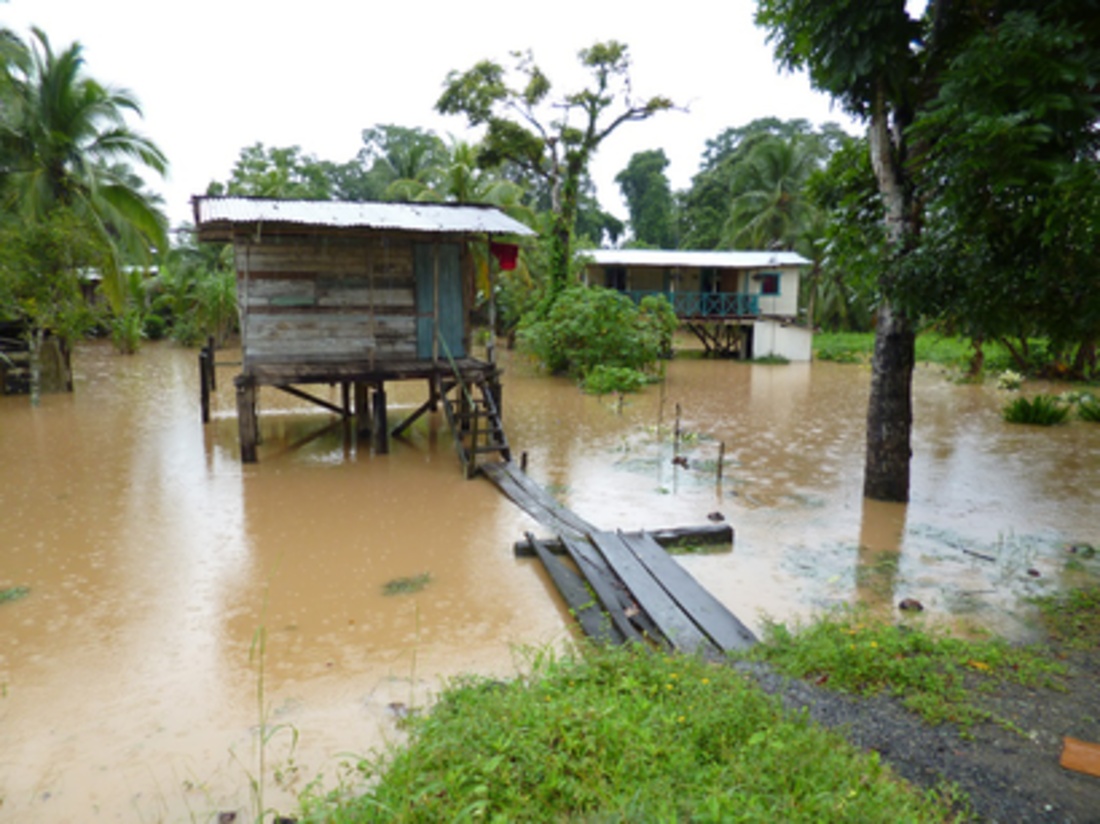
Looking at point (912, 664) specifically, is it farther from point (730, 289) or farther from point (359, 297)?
point (730, 289)

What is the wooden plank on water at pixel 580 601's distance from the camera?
5.41m

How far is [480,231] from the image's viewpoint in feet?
37.0

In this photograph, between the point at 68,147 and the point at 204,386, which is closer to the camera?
the point at 204,386

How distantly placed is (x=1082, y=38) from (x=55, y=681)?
7.48 metres

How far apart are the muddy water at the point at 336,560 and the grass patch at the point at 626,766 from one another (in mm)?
800

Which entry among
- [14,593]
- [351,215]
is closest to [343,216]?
[351,215]

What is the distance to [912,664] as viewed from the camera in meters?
4.47

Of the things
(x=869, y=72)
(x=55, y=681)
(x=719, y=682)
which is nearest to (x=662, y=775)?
(x=719, y=682)

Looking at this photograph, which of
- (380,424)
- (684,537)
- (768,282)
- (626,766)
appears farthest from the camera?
(768,282)

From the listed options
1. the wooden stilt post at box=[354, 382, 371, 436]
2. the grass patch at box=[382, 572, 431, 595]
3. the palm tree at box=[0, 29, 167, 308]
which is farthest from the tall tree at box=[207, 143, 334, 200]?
the grass patch at box=[382, 572, 431, 595]

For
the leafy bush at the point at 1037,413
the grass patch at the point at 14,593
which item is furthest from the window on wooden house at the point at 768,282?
the grass patch at the point at 14,593

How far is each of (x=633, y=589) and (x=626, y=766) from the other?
2.75 meters

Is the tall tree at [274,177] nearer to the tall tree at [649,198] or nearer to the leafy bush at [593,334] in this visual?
the leafy bush at [593,334]

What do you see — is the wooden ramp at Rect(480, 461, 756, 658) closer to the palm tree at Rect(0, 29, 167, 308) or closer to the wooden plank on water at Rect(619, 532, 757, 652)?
the wooden plank on water at Rect(619, 532, 757, 652)
